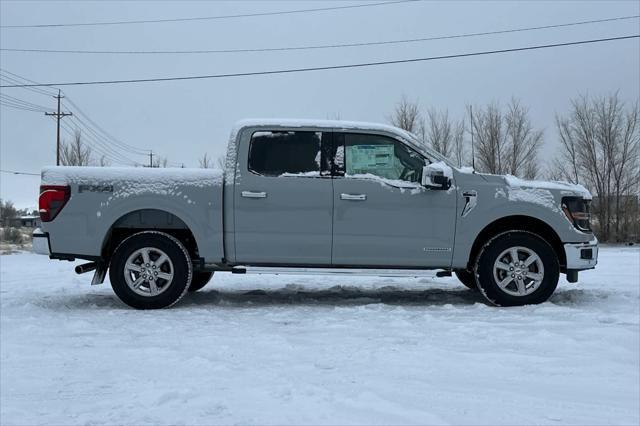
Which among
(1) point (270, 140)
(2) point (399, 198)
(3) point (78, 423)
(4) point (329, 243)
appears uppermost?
(1) point (270, 140)

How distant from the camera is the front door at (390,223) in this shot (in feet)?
18.8

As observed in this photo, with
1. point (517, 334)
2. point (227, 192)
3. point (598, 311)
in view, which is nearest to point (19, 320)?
point (227, 192)

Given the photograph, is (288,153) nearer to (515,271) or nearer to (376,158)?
(376,158)

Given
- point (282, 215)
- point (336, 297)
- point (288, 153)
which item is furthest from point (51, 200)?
point (336, 297)

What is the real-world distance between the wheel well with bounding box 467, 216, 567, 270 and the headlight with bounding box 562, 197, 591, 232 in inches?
9.5

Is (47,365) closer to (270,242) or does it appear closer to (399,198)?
(270,242)

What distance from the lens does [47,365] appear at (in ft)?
12.0

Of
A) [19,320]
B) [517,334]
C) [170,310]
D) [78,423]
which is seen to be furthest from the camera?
[170,310]

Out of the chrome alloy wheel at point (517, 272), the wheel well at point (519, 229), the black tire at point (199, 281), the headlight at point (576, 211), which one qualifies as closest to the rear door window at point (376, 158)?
the wheel well at point (519, 229)

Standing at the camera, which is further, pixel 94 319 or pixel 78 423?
pixel 94 319

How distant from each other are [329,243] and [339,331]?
1.37 metres

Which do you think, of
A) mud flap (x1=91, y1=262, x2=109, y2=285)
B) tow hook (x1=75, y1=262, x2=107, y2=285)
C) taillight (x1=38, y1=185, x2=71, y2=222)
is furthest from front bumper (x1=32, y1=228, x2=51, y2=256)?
mud flap (x1=91, y1=262, x2=109, y2=285)

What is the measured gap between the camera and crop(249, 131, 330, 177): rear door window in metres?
5.84

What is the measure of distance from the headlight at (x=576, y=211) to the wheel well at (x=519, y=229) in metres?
0.24
